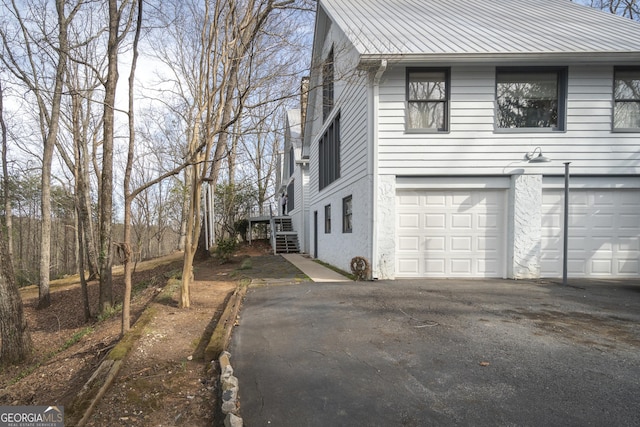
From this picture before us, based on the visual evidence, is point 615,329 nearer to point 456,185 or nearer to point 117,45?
point 456,185

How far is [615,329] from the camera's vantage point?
416 cm

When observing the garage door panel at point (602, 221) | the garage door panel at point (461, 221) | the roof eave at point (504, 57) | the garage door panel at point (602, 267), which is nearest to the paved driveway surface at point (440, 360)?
the garage door panel at point (602, 267)

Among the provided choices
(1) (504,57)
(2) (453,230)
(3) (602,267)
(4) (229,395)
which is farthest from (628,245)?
(4) (229,395)

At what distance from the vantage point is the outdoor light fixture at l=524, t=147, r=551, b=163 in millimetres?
7273

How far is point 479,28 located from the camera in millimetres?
8578

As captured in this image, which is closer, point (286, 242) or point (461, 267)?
point (461, 267)

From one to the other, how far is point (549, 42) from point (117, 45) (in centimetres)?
929

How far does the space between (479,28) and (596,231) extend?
5572 millimetres

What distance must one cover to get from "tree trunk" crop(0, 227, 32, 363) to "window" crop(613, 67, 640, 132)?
11.7 metres

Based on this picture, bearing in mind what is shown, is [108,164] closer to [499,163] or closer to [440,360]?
[440,360]

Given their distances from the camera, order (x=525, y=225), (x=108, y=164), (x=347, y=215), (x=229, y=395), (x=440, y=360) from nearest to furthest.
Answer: (x=229, y=395), (x=440, y=360), (x=108, y=164), (x=525, y=225), (x=347, y=215)

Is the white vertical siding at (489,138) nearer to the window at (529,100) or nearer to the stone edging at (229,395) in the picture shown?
the window at (529,100)

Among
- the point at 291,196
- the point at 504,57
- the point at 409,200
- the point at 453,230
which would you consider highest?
the point at 504,57

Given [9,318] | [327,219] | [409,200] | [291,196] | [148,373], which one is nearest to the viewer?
[148,373]
